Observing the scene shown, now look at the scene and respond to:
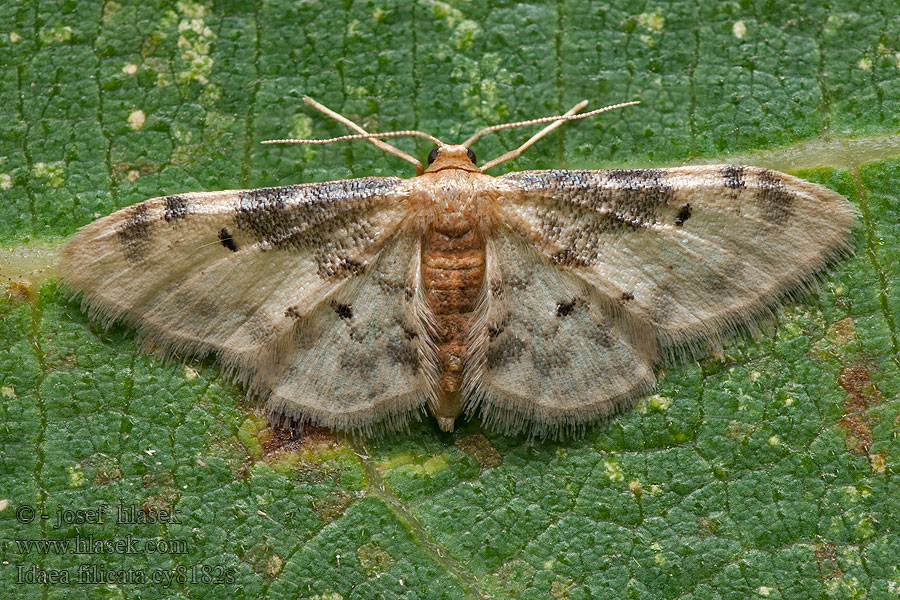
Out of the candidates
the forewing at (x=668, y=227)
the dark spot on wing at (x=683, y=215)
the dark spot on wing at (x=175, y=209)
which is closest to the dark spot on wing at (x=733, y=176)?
the forewing at (x=668, y=227)

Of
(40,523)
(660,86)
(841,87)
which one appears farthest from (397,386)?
(841,87)

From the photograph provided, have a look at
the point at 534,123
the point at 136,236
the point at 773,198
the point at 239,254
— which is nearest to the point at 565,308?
the point at 534,123

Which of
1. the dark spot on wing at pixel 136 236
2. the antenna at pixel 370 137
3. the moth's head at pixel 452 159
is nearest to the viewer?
the dark spot on wing at pixel 136 236

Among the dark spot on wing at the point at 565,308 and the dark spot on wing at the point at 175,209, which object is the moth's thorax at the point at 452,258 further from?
the dark spot on wing at the point at 175,209

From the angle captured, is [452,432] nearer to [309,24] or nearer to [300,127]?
[300,127]

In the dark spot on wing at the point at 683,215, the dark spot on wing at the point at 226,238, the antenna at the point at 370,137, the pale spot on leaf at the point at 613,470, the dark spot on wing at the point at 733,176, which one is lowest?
the pale spot on leaf at the point at 613,470

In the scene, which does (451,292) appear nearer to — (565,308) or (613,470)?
(565,308)
